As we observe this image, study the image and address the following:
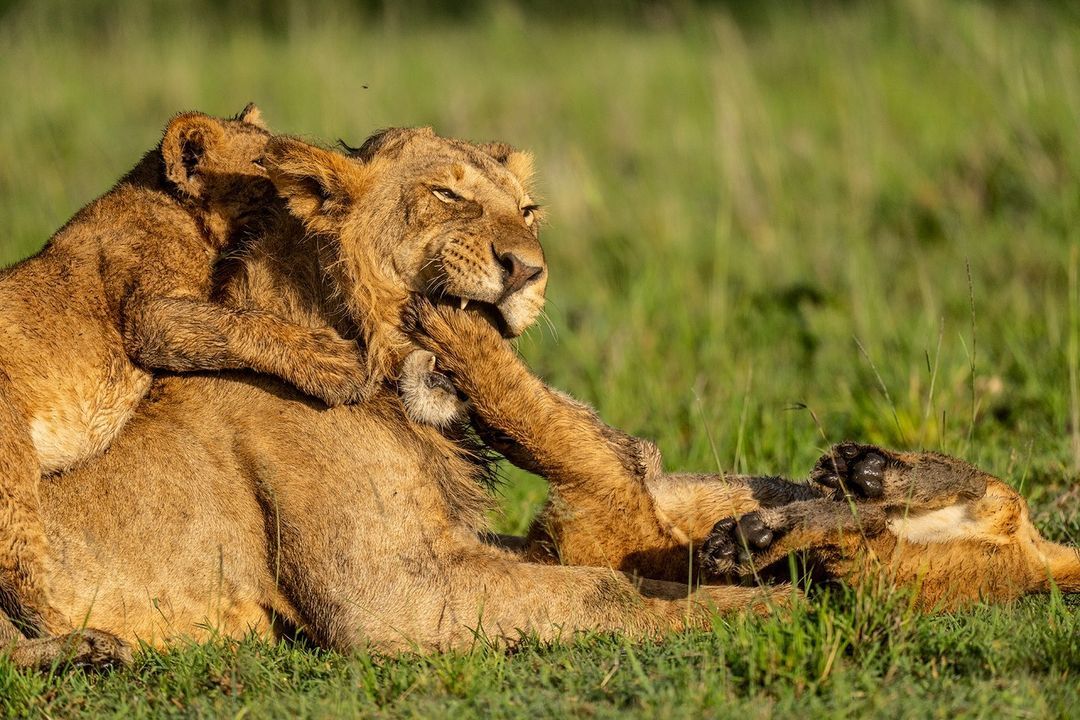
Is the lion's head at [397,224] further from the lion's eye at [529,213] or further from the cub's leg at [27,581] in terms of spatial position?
the cub's leg at [27,581]

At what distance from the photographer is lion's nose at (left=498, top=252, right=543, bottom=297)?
3.71 metres

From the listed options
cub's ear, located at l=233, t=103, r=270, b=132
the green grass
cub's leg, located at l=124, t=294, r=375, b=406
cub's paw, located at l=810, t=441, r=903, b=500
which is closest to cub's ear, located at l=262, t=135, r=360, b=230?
cub's leg, located at l=124, t=294, r=375, b=406

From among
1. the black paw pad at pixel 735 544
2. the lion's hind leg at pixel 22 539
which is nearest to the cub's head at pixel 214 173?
the lion's hind leg at pixel 22 539

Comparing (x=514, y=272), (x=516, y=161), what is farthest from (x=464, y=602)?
(x=516, y=161)

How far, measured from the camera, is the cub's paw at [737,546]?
3.61m

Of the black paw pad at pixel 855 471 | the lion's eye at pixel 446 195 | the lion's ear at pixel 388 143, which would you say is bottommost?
the black paw pad at pixel 855 471

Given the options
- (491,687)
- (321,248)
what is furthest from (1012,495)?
(321,248)

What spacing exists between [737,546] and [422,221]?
121cm

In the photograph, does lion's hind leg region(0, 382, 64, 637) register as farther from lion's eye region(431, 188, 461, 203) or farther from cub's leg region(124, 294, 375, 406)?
lion's eye region(431, 188, 461, 203)

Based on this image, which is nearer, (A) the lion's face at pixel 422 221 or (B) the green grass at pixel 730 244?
(B) the green grass at pixel 730 244

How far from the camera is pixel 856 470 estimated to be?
382 cm

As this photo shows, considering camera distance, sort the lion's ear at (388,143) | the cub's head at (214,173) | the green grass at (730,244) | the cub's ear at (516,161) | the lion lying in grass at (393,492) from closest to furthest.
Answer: the green grass at (730,244) < the lion lying in grass at (393,492) < the lion's ear at (388,143) < the cub's ear at (516,161) < the cub's head at (214,173)

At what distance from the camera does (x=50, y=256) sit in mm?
4387

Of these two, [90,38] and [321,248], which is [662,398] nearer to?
[321,248]
